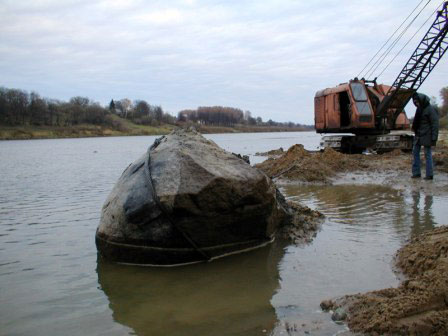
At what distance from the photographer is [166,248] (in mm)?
4785

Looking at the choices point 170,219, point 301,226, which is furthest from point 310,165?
point 170,219

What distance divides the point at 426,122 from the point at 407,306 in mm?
8236

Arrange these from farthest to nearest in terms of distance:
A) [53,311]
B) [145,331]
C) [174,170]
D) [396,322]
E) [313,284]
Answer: [174,170], [313,284], [53,311], [145,331], [396,322]

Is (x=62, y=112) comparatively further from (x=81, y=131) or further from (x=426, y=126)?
(x=426, y=126)

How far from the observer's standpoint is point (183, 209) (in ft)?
15.2

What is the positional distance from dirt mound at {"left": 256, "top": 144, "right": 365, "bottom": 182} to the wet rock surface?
19.5 ft

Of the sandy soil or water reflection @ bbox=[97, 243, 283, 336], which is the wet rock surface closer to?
water reflection @ bbox=[97, 243, 283, 336]

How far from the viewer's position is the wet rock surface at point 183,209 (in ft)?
15.3

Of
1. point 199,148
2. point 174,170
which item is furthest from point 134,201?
point 199,148

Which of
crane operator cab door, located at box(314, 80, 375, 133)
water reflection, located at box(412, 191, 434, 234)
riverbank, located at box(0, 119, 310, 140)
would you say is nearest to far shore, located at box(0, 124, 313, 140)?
riverbank, located at box(0, 119, 310, 140)

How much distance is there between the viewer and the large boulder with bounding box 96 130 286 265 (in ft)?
15.3

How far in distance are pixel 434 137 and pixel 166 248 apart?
7915 mm

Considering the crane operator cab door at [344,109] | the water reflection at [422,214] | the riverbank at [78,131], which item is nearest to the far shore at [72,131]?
the riverbank at [78,131]

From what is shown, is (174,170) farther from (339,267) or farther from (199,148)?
(339,267)
